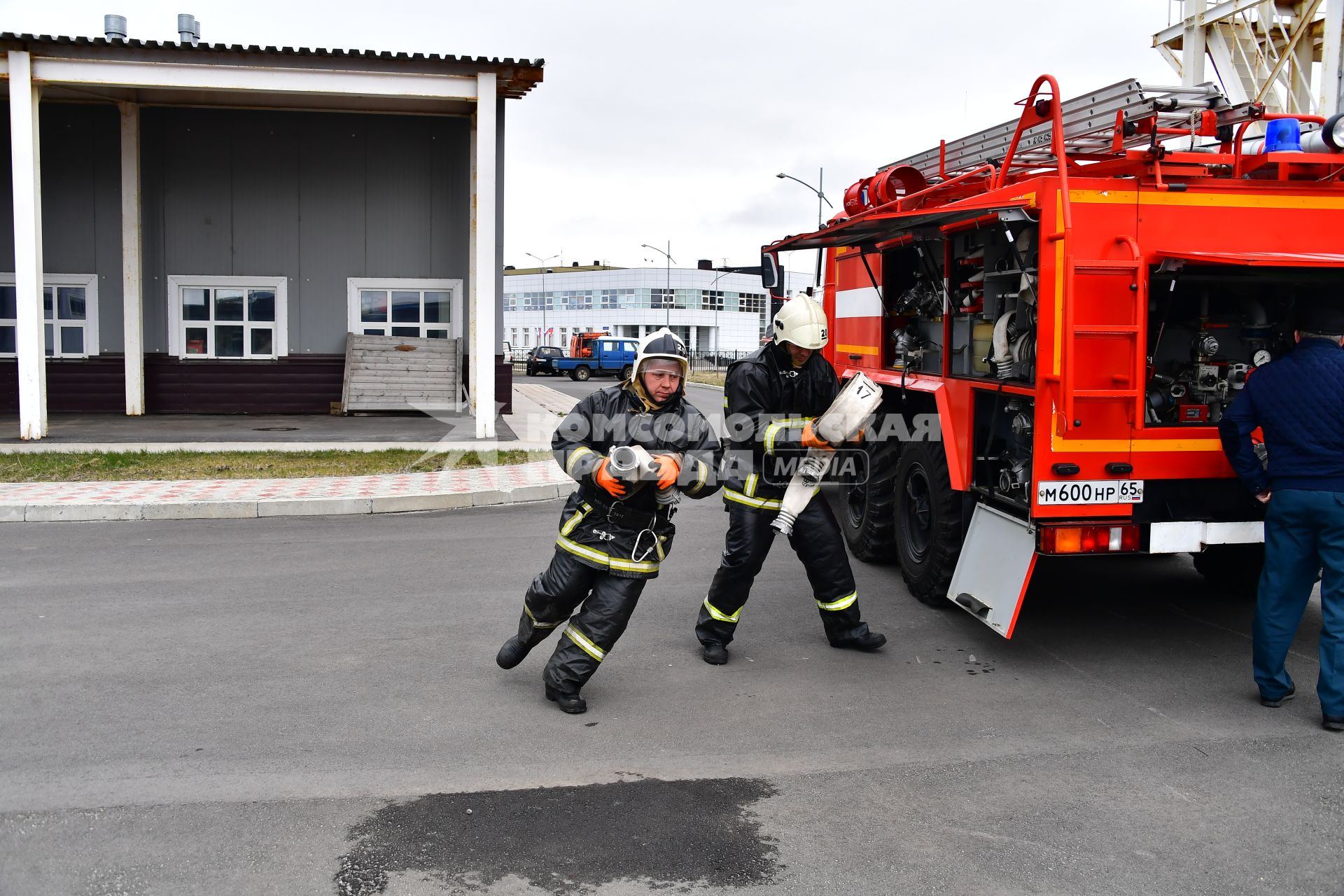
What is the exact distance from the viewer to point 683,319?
90062 mm

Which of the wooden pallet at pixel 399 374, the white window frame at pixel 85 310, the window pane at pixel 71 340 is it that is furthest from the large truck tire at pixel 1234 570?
the window pane at pixel 71 340

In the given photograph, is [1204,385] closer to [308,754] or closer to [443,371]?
[308,754]

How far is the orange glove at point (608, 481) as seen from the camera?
4.50 metres

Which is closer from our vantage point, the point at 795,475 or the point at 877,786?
the point at 877,786

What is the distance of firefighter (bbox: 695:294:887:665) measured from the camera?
5551 millimetres

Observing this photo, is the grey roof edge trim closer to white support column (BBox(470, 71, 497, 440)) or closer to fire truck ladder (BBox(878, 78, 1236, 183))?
white support column (BBox(470, 71, 497, 440))

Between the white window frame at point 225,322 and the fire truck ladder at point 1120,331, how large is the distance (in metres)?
16.4

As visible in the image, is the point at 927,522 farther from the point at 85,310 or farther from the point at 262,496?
the point at 85,310

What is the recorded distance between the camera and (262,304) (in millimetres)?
19141

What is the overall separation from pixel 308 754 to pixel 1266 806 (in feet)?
11.5

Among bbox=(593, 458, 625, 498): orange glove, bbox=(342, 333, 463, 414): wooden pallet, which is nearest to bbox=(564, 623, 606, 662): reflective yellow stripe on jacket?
bbox=(593, 458, 625, 498): orange glove

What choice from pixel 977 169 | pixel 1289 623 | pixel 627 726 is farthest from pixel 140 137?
pixel 1289 623

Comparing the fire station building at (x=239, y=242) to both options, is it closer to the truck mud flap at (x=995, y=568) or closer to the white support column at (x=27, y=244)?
the white support column at (x=27, y=244)

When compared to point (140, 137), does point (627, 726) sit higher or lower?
lower
